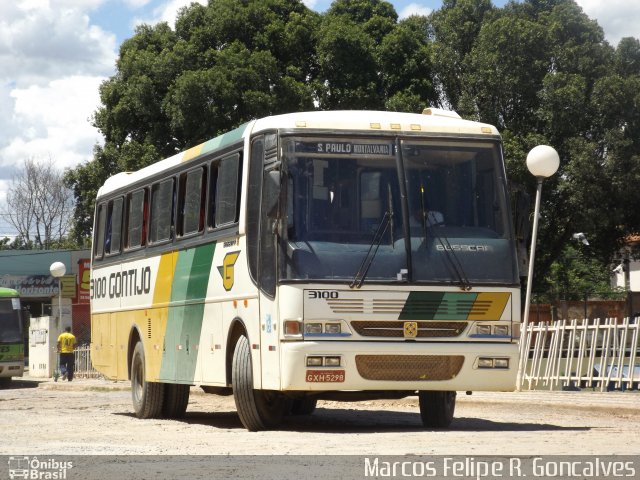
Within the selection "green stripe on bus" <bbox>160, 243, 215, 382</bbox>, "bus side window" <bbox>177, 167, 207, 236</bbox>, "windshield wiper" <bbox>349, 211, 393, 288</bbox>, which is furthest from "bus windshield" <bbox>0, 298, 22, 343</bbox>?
"windshield wiper" <bbox>349, 211, 393, 288</bbox>

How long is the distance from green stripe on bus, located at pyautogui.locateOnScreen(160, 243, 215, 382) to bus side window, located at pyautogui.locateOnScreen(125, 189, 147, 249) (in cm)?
187

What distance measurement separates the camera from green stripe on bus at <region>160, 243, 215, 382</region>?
51.6 ft

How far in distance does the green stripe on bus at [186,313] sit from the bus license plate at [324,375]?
273 cm

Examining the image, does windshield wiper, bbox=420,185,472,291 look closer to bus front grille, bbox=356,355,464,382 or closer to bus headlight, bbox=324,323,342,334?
bus front grille, bbox=356,355,464,382

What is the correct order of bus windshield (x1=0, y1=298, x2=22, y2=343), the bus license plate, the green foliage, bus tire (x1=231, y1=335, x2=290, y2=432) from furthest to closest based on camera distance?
bus windshield (x1=0, y1=298, x2=22, y2=343), the green foliage, bus tire (x1=231, y1=335, x2=290, y2=432), the bus license plate

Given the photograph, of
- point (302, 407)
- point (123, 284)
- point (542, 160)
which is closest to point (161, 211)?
point (123, 284)

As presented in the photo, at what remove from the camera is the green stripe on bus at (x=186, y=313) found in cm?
1572

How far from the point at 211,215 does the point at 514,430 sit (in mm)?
4415

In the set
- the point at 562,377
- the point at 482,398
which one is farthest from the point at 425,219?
the point at 562,377

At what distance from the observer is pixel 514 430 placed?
1370 centimetres

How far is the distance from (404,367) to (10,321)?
29.3 metres

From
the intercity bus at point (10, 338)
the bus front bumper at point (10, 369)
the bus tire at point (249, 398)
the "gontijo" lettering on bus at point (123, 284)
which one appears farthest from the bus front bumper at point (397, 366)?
the intercity bus at point (10, 338)

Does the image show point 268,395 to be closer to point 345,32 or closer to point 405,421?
point 405,421
